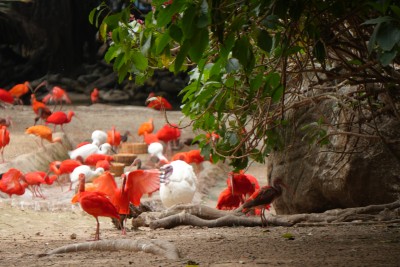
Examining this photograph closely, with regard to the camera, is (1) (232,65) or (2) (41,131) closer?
(1) (232,65)

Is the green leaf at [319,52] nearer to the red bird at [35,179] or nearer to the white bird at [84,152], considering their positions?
the red bird at [35,179]

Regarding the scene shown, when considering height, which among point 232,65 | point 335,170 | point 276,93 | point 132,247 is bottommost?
point 132,247

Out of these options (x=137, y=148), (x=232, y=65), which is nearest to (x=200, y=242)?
(x=232, y=65)

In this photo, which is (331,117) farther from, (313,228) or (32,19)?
(32,19)

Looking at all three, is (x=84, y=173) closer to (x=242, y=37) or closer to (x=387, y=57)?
(x=242, y=37)

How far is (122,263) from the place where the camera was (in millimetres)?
3342

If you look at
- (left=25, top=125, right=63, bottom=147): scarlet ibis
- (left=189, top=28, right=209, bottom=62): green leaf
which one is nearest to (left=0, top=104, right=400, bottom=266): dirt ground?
(left=189, top=28, right=209, bottom=62): green leaf

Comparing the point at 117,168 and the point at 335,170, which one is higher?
the point at 335,170

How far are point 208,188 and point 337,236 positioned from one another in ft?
17.8

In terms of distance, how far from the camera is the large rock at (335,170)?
17.5ft

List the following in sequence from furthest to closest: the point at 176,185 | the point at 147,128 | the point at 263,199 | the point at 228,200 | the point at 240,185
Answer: the point at 147,128
the point at 176,185
the point at 228,200
the point at 240,185
the point at 263,199

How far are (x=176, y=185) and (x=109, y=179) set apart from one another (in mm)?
1680

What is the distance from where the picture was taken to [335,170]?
5.72 m

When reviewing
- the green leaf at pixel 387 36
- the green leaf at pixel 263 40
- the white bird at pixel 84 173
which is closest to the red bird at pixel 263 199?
the green leaf at pixel 263 40
